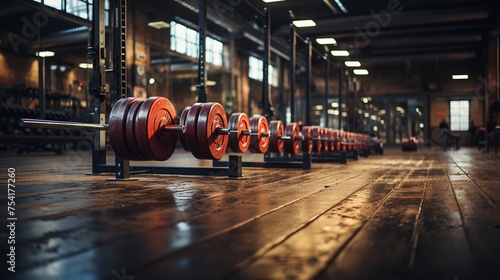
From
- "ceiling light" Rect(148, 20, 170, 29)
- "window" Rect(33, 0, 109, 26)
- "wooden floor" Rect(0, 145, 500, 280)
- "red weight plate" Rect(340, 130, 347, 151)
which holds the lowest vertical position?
"wooden floor" Rect(0, 145, 500, 280)

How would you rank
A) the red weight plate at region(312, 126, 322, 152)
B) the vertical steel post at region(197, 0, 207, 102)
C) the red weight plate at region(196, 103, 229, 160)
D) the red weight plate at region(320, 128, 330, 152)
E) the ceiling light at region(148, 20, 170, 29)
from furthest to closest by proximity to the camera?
1. the ceiling light at region(148, 20, 170, 29)
2. the red weight plate at region(320, 128, 330, 152)
3. the red weight plate at region(312, 126, 322, 152)
4. the vertical steel post at region(197, 0, 207, 102)
5. the red weight plate at region(196, 103, 229, 160)

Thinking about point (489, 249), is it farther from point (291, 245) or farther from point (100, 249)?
point (100, 249)

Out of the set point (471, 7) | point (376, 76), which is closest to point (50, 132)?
point (471, 7)

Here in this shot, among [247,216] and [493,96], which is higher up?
[493,96]

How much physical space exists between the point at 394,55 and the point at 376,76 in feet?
7.17

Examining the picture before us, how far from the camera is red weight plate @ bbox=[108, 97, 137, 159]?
2.40 m

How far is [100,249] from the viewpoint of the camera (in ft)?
3.21

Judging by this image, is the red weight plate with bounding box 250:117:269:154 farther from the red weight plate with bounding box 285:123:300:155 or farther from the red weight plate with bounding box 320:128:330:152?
the red weight plate with bounding box 320:128:330:152

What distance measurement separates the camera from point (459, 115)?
47.9 feet

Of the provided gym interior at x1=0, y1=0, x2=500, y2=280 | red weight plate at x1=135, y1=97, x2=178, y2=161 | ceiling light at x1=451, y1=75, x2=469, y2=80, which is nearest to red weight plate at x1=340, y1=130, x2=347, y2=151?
gym interior at x1=0, y1=0, x2=500, y2=280

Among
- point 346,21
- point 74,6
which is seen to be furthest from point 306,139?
point 346,21

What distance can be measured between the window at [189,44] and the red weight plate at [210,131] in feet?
20.7

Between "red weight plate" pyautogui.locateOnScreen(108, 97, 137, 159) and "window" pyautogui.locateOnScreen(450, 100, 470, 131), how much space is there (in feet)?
46.3

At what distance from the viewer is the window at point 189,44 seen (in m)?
9.51
